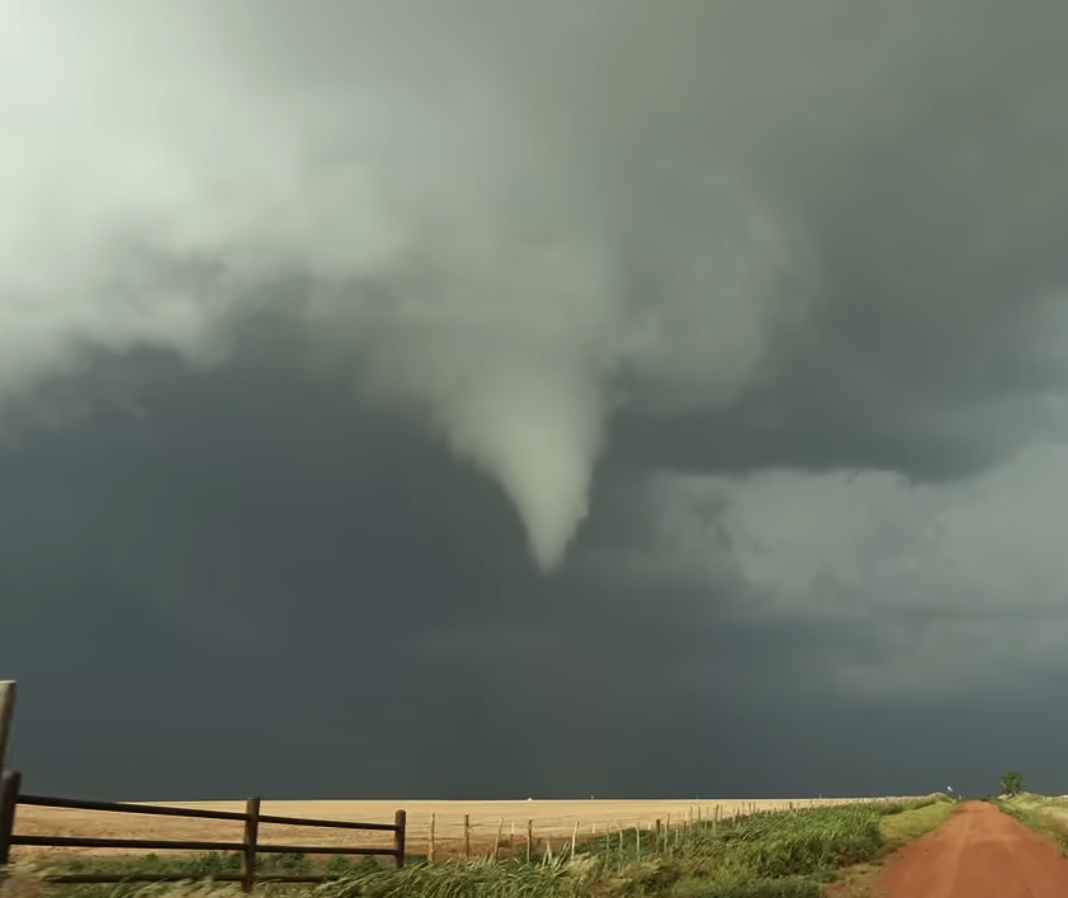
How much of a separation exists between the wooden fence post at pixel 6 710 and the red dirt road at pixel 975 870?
20.7 metres

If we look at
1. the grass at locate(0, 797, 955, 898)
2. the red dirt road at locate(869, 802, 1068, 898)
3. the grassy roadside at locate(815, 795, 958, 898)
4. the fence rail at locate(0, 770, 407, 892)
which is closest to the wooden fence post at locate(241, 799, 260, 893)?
the fence rail at locate(0, 770, 407, 892)

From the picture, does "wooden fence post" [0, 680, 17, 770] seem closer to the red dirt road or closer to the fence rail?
the fence rail

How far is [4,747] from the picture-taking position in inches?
389

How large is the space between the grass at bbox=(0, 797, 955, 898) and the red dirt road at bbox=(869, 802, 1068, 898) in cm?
159

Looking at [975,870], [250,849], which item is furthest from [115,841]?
[975,870]

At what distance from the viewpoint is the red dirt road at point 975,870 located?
23.8 meters

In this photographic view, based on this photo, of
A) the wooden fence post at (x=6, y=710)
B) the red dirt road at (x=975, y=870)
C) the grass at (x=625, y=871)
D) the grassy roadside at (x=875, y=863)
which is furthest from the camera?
the grassy roadside at (x=875, y=863)

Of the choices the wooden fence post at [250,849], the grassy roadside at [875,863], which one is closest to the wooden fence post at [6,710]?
the wooden fence post at [250,849]

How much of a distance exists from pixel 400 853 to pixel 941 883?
15.0 metres

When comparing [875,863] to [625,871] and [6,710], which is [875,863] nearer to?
[625,871]

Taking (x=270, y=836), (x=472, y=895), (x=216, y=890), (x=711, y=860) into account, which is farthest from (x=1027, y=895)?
(x=270, y=836)

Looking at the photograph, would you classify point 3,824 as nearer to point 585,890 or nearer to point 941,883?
point 585,890

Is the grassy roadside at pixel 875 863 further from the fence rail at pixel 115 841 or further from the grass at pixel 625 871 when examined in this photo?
the fence rail at pixel 115 841

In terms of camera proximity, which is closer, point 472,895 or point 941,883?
point 472,895
